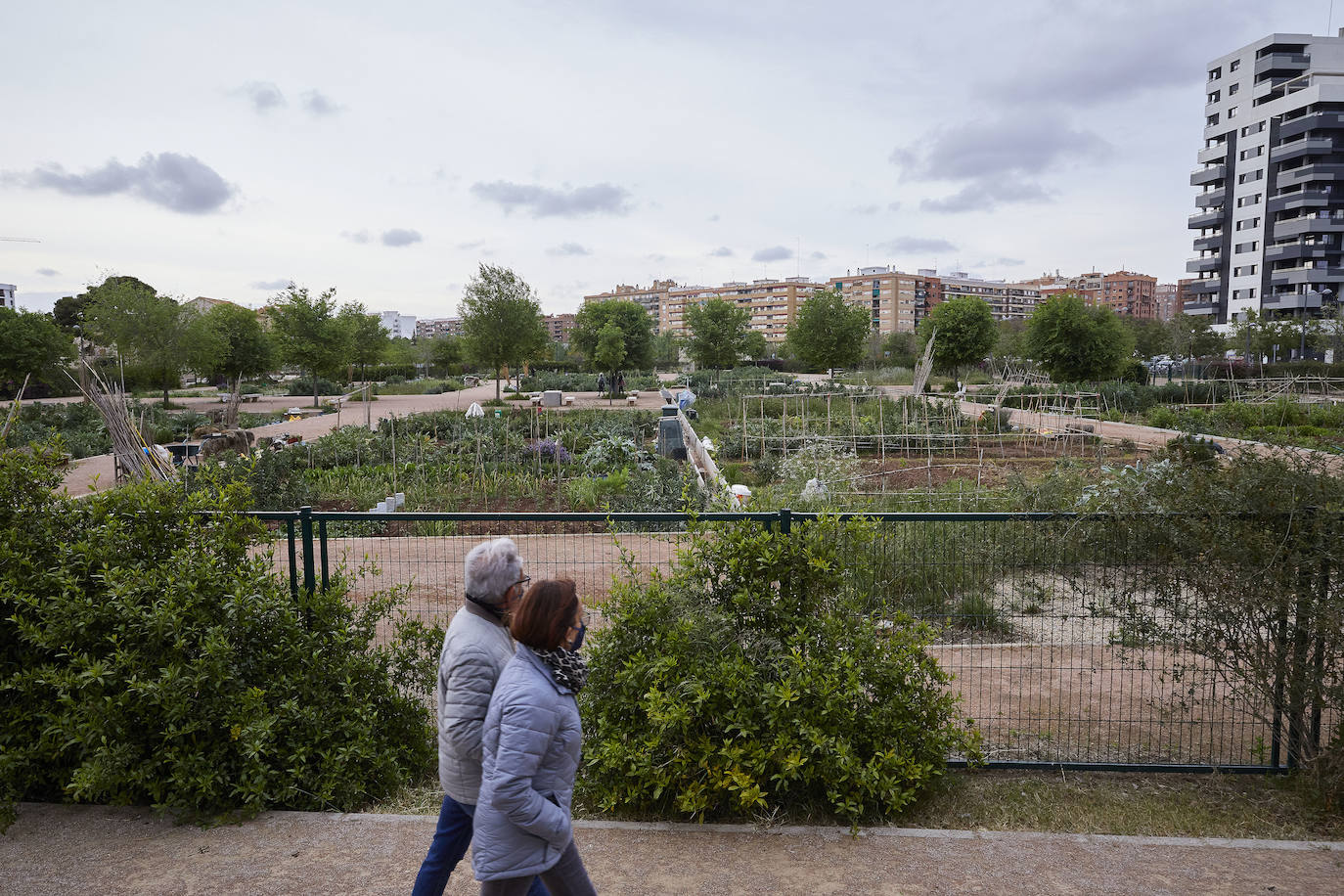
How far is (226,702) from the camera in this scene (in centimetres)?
380

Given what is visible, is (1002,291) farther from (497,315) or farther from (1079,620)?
(1079,620)

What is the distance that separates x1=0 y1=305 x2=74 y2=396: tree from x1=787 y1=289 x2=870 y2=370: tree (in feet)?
Answer: 100

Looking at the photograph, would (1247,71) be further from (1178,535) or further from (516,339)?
(1178,535)

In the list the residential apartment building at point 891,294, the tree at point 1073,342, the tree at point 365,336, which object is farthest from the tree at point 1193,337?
the residential apartment building at point 891,294

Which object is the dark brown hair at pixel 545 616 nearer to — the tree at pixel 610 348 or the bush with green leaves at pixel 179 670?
the bush with green leaves at pixel 179 670

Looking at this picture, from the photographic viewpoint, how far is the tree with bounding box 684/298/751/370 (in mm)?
45094

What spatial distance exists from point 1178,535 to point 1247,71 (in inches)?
2932

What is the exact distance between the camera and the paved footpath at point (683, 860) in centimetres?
323

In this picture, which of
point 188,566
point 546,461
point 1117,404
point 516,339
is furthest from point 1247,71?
point 188,566

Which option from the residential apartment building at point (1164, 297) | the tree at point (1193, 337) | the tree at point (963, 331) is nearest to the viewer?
the tree at point (963, 331)

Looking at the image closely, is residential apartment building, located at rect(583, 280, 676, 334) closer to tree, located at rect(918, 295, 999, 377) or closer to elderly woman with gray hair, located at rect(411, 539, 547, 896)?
tree, located at rect(918, 295, 999, 377)

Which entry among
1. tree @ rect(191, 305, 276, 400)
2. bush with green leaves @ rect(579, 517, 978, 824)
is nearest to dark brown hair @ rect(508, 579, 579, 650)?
bush with green leaves @ rect(579, 517, 978, 824)

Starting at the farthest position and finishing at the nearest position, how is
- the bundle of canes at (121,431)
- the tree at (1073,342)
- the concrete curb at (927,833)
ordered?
the tree at (1073,342) → the bundle of canes at (121,431) → the concrete curb at (927,833)

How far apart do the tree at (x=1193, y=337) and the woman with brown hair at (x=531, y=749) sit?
47.4 m
